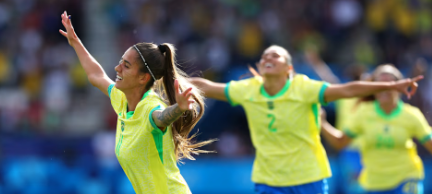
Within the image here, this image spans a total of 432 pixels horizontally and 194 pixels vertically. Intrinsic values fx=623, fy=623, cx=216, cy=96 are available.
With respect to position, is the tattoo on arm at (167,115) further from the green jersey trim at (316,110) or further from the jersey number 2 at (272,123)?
the green jersey trim at (316,110)

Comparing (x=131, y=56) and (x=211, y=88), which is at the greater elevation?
(x=131, y=56)

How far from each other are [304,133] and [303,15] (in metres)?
9.97

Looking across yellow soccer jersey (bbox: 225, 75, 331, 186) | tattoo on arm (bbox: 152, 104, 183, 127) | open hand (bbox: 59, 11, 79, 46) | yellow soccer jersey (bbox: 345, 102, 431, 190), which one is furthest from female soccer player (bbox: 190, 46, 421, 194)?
tattoo on arm (bbox: 152, 104, 183, 127)

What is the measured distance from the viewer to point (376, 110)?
7.87 metres

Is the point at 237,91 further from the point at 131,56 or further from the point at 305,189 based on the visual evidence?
the point at 131,56

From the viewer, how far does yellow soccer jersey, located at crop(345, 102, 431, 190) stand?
761 cm

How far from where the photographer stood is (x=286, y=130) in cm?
626

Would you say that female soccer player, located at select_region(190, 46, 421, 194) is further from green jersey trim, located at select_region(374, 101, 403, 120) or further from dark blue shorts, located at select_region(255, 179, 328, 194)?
green jersey trim, located at select_region(374, 101, 403, 120)

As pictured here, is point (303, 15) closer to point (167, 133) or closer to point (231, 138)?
point (231, 138)

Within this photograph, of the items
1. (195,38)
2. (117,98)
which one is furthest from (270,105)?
(195,38)

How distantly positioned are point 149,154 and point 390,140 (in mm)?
4025

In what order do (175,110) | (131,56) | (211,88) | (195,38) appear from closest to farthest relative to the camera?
(175,110)
(131,56)
(211,88)
(195,38)

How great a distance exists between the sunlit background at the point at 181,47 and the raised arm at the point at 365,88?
582 cm

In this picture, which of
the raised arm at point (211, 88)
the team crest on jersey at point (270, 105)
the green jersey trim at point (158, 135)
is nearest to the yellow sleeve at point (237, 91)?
the raised arm at point (211, 88)
